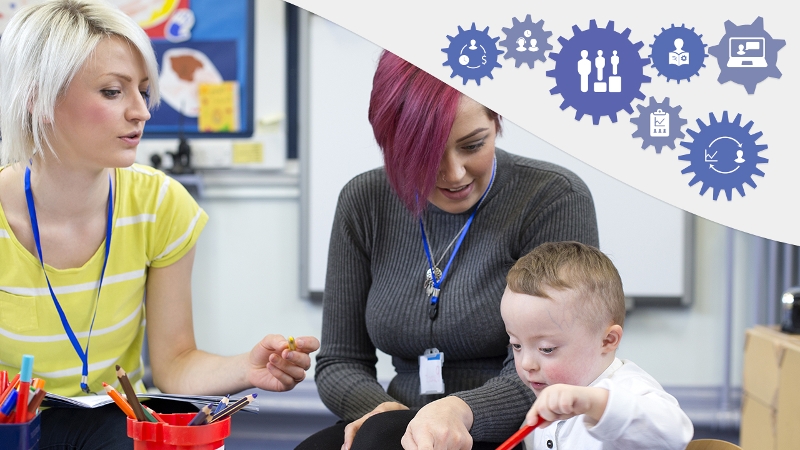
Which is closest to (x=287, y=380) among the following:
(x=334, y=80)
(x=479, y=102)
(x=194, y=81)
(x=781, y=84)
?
(x=479, y=102)

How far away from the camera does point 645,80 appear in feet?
3.43

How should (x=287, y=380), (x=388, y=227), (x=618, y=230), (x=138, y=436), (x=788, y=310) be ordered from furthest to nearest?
(x=618, y=230), (x=788, y=310), (x=388, y=227), (x=287, y=380), (x=138, y=436)

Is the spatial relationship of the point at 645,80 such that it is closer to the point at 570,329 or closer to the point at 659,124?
the point at 659,124

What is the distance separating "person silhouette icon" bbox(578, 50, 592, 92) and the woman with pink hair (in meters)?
0.15

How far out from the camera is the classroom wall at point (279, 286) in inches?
88.7

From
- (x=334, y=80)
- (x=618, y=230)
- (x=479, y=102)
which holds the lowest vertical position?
(x=618, y=230)

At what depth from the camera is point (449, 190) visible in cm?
116

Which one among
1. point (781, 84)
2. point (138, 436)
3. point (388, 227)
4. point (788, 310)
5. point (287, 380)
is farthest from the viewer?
point (788, 310)

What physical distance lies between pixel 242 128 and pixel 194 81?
223mm

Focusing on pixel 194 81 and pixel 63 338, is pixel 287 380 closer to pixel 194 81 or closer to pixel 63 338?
pixel 63 338

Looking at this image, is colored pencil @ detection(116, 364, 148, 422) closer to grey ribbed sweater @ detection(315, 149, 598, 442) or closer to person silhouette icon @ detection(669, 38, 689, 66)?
grey ribbed sweater @ detection(315, 149, 598, 442)

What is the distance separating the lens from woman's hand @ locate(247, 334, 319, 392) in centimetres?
103

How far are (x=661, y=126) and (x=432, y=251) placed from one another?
42 cm

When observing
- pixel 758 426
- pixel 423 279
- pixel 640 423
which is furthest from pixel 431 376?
pixel 758 426
